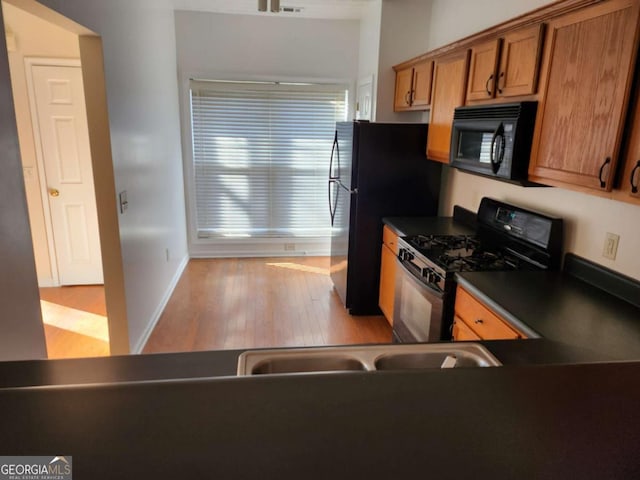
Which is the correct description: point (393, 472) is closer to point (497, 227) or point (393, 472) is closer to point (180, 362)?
point (180, 362)

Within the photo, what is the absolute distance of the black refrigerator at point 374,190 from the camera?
3318 mm

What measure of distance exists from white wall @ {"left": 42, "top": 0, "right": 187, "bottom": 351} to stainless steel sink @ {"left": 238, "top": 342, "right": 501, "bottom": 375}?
1781mm

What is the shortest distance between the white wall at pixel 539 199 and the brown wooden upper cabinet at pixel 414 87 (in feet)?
1.30

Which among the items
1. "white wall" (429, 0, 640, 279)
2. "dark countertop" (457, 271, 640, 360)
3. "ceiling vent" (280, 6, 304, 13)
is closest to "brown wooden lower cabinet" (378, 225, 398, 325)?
"white wall" (429, 0, 640, 279)

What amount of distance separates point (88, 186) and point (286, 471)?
13.3 feet

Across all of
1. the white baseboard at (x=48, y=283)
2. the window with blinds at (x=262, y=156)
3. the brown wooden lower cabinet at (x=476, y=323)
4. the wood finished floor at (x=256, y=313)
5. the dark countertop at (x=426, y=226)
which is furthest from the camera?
the window with blinds at (x=262, y=156)

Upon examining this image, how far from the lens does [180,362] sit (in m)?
1.17

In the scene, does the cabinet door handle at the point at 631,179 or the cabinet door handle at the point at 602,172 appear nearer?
the cabinet door handle at the point at 631,179

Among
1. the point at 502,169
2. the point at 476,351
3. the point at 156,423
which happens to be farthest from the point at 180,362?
the point at 502,169

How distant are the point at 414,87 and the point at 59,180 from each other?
10.8 feet

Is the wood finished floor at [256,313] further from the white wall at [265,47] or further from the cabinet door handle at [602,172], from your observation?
the white wall at [265,47]

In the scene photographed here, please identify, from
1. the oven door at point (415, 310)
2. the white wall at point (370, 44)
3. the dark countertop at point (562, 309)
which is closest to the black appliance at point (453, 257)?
the oven door at point (415, 310)

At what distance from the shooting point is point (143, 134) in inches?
127

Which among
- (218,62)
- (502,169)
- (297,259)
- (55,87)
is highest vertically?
(218,62)
